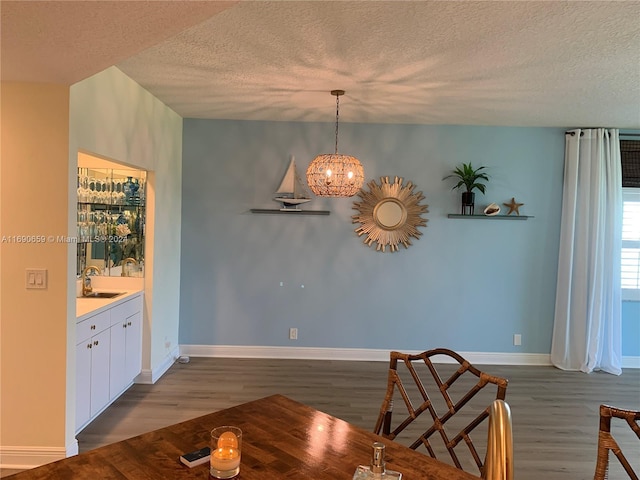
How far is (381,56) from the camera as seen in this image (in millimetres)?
2992

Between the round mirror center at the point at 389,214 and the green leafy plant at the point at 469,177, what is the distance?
627mm

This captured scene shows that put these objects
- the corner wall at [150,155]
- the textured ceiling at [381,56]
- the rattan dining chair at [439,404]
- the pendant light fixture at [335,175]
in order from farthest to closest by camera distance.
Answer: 1. the pendant light fixture at [335,175]
2. the corner wall at [150,155]
3. the textured ceiling at [381,56]
4. the rattan dining chair at [439,404]

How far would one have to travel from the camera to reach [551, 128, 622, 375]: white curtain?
4.92 m

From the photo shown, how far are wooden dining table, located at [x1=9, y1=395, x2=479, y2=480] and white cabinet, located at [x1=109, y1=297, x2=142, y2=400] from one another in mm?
2330

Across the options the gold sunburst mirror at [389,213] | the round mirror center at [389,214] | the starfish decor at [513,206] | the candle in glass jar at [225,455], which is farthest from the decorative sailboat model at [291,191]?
the candle in glass jar at [225,455]

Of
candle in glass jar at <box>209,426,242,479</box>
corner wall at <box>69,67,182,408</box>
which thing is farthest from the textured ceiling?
candle in glass jar at <box>209,426,242,479</box>

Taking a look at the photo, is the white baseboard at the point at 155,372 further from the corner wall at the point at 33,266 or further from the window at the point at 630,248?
the window at the point at 630,248

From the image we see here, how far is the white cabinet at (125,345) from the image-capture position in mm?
3611

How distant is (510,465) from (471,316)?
467 cm

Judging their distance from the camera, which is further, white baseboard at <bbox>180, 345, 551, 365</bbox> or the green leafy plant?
white baseboard at <bbox>180, 345, 551, 365</bbox>

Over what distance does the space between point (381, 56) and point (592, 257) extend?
3.47 m

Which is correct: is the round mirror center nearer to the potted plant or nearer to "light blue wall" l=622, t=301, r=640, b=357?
the potted plant

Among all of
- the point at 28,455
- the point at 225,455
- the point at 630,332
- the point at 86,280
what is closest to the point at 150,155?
the point at 86,280

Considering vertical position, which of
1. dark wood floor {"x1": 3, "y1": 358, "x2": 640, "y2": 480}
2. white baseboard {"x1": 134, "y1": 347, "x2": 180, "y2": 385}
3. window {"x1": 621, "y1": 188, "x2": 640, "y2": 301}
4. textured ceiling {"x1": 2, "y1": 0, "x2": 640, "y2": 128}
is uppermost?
textured ceiling {"x1": 2, "y1": 0, "x2": 640, "y2": 128}
